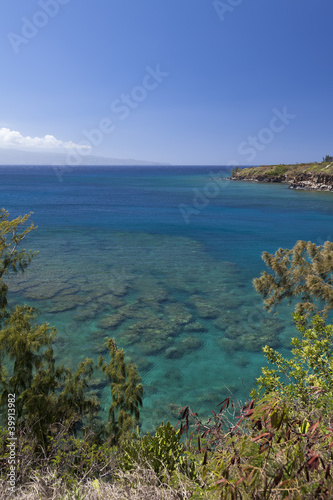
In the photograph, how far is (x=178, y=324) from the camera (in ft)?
95.7

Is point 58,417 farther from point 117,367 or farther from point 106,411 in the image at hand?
point 106,411

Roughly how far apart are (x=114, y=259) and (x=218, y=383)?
27526mm

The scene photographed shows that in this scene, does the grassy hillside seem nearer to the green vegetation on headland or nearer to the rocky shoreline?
the rocky shoreline

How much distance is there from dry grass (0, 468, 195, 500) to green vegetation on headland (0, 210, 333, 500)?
3 centimetres

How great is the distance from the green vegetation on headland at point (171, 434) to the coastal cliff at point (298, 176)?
13173 centimetres

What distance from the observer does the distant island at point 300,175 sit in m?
137

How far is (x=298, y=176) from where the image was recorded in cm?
15162

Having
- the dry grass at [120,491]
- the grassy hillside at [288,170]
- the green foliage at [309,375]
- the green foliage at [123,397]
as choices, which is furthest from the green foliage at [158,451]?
the grassy hillside at [288,170]

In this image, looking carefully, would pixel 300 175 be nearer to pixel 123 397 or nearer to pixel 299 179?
pixel 299 179

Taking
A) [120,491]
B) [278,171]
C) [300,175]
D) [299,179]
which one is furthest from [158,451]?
[278,171]

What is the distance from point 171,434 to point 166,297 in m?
26.0

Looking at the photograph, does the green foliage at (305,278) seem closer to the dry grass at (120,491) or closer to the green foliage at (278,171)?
the dry grass at (120,491)

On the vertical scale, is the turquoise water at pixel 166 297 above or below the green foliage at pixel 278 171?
below

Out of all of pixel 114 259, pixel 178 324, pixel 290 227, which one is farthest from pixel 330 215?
pixel 178 324
